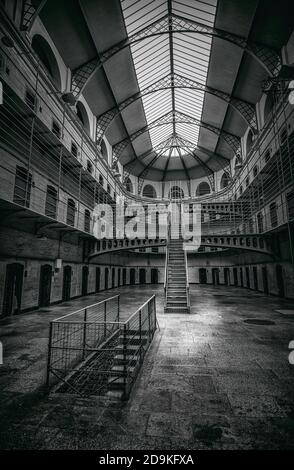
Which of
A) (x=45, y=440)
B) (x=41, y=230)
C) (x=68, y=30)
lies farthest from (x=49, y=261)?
(x=68, y=30)

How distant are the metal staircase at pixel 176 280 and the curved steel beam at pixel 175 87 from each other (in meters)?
10.5

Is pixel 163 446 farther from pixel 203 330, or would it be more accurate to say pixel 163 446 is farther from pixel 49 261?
pixel 49 261

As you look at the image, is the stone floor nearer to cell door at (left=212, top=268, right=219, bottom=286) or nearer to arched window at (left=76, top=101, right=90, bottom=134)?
arched window at (left=76, top=101, right=90, bottom=134)

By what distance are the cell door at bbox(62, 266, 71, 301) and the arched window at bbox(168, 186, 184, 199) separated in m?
20.9

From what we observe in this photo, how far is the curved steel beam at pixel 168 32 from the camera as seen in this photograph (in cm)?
1256

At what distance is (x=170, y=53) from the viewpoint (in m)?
17.0

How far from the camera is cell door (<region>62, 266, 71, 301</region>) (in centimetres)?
1347

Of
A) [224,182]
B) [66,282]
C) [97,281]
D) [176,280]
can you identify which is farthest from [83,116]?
[224,182]

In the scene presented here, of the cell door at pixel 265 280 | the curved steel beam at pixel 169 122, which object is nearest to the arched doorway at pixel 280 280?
the cell door at pixel 265 280

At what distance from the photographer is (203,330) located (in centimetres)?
697

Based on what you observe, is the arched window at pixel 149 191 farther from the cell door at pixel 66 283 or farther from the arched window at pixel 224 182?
Answer: the cell door at pixel 66 283
